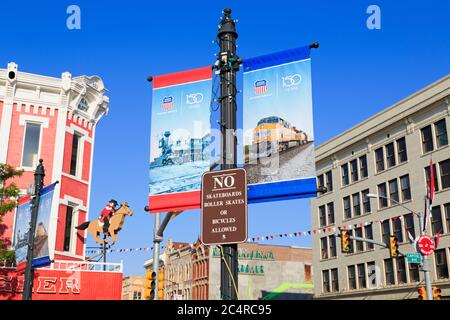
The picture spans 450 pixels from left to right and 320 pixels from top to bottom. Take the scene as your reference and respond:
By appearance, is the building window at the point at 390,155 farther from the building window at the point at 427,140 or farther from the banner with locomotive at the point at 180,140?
the banner with locomotive at the point at 180,140

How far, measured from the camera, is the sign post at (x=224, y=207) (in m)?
8.20

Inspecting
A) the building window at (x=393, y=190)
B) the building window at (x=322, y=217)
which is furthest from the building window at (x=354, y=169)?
the building window at (x=322, y=217)

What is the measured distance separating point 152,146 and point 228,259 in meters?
3.11

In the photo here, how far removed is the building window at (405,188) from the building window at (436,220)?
3.21 metres

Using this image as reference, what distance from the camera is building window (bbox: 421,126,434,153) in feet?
144

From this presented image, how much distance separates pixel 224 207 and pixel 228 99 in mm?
2352

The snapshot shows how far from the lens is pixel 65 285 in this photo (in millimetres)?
26516

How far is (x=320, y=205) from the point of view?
192 feet

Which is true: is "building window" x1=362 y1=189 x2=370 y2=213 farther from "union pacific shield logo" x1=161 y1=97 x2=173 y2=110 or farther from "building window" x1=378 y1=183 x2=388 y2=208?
"union pacific shield logo" x1=161 y1=97 x2=173 y2=110

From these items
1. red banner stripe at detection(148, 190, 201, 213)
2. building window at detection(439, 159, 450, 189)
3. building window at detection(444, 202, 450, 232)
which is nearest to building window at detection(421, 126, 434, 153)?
building window at detection(439, 159, 450, 189)

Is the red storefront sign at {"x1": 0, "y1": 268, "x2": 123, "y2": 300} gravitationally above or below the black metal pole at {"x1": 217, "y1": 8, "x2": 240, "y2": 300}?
below

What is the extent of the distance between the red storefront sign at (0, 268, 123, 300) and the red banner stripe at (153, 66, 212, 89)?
17704 mm

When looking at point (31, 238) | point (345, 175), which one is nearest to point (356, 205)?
point (345, 175)
